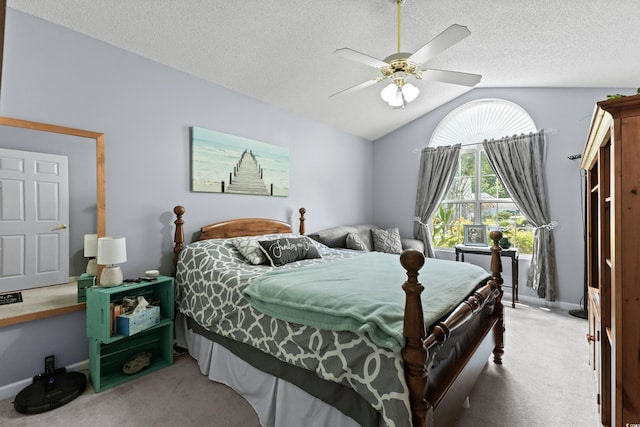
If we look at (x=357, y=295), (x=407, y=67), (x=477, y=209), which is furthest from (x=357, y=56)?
(x=477, y=209)

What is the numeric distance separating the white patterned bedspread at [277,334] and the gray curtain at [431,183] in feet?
8.42

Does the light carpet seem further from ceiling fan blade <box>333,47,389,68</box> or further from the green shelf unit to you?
ceiling fan blade <box>333,47,389,68</box>

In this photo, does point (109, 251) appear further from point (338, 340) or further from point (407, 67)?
point (407, 67)

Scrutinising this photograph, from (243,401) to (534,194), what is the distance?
4.11m

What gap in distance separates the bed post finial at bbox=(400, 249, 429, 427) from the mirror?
2.35 metres

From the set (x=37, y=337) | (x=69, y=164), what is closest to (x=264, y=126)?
(x=69, y=164)

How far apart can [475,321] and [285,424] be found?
136cm

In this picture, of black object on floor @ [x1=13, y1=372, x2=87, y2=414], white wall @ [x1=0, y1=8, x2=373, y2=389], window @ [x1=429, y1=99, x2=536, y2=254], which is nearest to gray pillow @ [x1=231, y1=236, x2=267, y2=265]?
white wall @ [x1=0, y1=8, x2=373, y2=389]

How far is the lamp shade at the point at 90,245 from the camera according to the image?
2363 millimetres

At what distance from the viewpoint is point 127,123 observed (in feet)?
8.52

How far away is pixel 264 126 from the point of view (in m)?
3.70

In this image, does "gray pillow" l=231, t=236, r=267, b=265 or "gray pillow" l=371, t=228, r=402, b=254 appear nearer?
"gray pillow" l=231, t=236, r=267, b=265

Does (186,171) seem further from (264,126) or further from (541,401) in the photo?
(541,401)

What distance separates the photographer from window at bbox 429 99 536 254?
4367 millimetres
